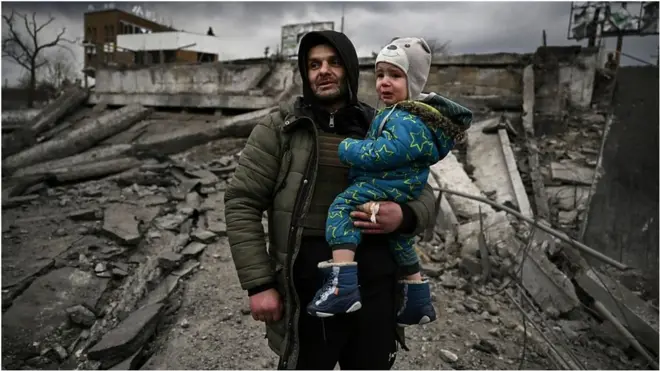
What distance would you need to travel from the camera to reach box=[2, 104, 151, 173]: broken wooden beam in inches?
374

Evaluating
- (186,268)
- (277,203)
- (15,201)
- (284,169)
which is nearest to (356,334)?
(277,203)

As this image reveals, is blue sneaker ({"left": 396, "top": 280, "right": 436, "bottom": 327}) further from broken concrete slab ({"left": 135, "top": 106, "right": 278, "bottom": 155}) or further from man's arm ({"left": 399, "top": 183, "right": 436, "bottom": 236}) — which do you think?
broken concrete slab ({"left": 135, "top": 106, "right": 278, "bottom": 155})

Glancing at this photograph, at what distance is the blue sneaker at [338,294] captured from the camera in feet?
4.99

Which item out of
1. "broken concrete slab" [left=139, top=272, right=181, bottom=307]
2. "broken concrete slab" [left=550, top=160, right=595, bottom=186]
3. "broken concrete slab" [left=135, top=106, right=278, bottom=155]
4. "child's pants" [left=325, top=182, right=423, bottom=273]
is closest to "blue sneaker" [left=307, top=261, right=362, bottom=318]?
"child's pants" [left=325, top=182, right=423, bottom=273]

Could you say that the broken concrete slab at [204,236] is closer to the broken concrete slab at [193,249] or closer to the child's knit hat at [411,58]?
the broken concrete slab at [193,249]

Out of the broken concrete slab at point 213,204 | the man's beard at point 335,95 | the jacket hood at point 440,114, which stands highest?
the man's beard at point 335,95

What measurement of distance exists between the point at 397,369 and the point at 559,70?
805 centimetres

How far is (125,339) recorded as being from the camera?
3453 millimetres

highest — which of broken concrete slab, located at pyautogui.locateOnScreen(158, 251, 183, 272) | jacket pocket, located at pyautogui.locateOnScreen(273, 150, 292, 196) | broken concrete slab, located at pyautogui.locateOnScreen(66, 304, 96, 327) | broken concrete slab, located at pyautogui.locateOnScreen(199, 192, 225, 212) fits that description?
jacket pocket, located at pyautogui.locateOnScreen(273, 150, 292, 196)

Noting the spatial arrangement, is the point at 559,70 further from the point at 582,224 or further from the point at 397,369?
the point at 397,369

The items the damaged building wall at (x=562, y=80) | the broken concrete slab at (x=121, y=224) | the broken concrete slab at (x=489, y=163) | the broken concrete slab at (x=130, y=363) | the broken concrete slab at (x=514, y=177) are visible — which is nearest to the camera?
the broken concrete slab at (x=130, y=363)

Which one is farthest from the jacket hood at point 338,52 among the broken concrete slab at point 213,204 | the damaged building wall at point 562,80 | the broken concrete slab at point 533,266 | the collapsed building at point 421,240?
the damaged building wall at point 562,80

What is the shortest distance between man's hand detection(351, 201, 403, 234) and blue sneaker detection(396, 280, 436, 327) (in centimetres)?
35

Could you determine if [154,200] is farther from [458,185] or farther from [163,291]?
[458,185]
